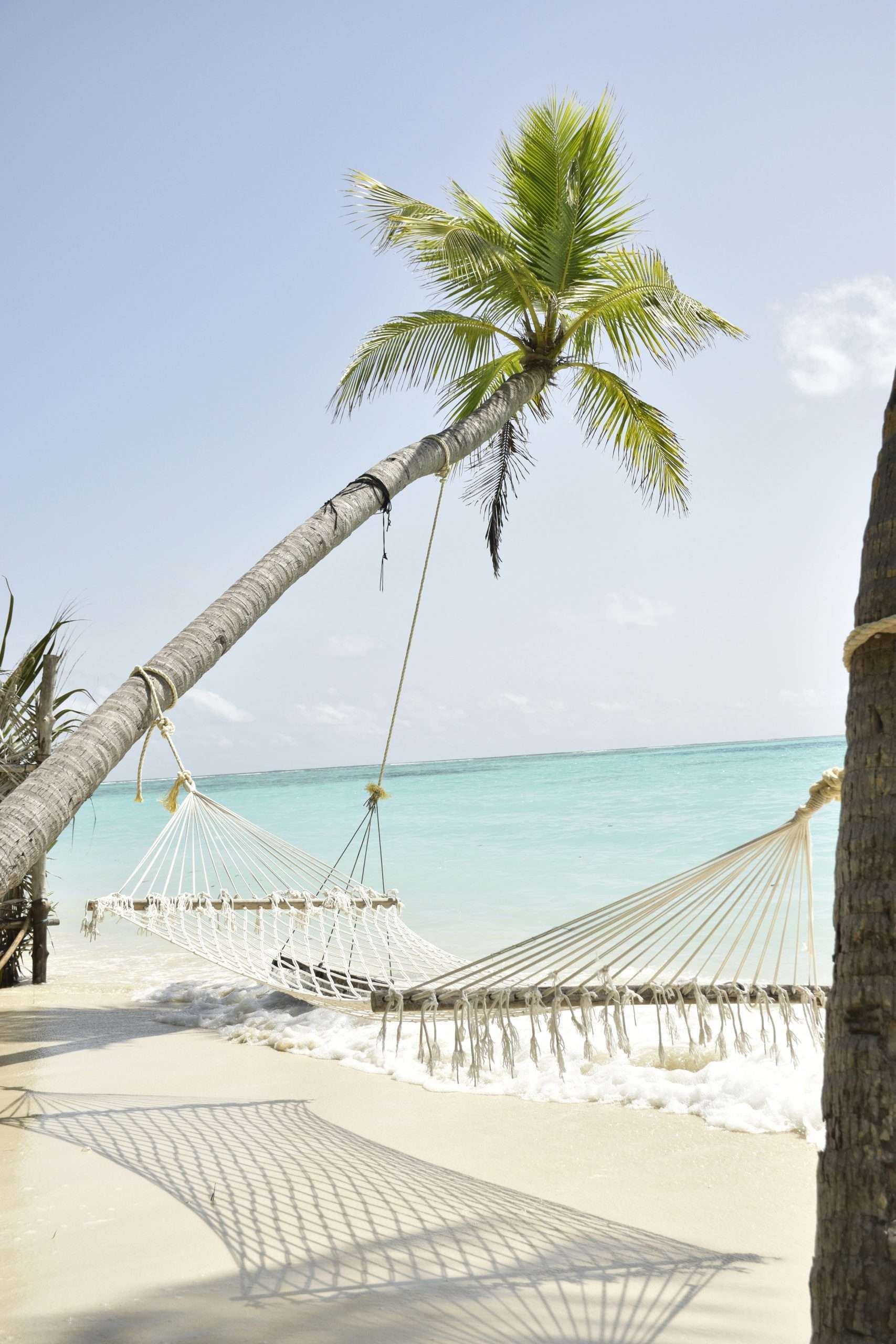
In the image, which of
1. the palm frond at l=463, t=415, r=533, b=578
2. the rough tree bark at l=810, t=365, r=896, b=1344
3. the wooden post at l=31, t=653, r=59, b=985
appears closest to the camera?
the rough tree bark at l=810, t=365, r=896, b=1344

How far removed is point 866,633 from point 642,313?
2967mm

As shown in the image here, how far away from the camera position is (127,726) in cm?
152

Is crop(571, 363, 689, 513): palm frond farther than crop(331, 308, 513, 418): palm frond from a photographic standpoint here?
Yes

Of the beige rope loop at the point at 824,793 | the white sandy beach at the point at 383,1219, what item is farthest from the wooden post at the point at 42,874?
the beige rope loop at the point at 824,793

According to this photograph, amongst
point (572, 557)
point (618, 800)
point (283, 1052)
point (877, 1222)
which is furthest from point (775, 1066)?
point (572, 557)

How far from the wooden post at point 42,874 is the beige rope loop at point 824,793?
3030mm

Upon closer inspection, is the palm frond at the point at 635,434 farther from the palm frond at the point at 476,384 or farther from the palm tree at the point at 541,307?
A: the palm frond at the point at 476,384

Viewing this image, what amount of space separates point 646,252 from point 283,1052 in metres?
3.12

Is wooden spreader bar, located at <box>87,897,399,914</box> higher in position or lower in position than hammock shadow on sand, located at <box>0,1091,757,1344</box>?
higher

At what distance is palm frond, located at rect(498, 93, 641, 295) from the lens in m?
3.35

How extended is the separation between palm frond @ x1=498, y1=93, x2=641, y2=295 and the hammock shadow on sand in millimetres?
3051

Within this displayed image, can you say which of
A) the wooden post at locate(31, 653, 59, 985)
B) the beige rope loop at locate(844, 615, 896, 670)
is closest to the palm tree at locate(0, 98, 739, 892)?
the wooden post at locate(31, 653, 59, 985)

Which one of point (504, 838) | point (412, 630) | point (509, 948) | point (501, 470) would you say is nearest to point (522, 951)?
point (509, 948)

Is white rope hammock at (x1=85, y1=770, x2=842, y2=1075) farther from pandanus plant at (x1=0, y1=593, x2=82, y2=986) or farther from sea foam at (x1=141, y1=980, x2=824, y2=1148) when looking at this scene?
pandanus plant at (x1=0, y1=593, x2=82, y2=986)
